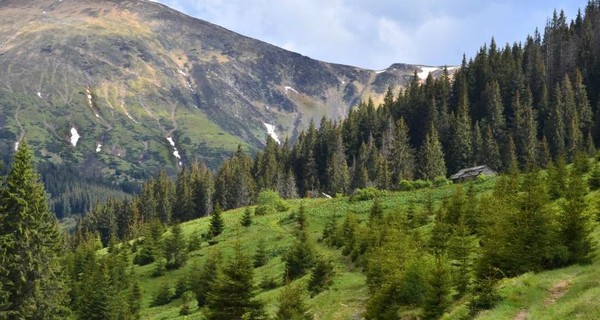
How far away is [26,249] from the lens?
43.1 m

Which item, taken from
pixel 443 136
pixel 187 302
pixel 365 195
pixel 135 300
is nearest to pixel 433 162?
pixel 443 136

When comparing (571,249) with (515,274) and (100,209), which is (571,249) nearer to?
(515,274)

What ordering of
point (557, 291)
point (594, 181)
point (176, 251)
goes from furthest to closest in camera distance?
point (176, 251), point (594, 181), point (557, 291)

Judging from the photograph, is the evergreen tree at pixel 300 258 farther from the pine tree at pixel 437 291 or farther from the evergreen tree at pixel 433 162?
the evergreen tree at pixel 433 162

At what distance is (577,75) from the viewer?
420 ft

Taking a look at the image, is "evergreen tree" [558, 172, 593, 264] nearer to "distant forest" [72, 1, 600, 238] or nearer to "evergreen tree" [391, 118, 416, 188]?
"distant forest" [72, 1, 600, 238]

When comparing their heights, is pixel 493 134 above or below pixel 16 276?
above

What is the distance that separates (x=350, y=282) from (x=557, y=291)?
20291 mm

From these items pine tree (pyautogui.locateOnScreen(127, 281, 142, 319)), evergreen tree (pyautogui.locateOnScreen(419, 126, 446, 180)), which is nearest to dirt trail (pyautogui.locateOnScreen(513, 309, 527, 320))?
pine tree (pyautogui.locateOnScreen(127, 281, 142, 319))

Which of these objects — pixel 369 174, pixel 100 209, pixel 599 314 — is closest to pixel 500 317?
pixel 599 314

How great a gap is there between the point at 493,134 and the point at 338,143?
134 ft

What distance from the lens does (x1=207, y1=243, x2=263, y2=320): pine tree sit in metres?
29.2

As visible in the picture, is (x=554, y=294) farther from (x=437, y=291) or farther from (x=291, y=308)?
(x=291, y=308)

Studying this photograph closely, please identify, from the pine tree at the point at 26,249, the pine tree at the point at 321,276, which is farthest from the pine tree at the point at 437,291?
the pine tree at the point at 26,249
